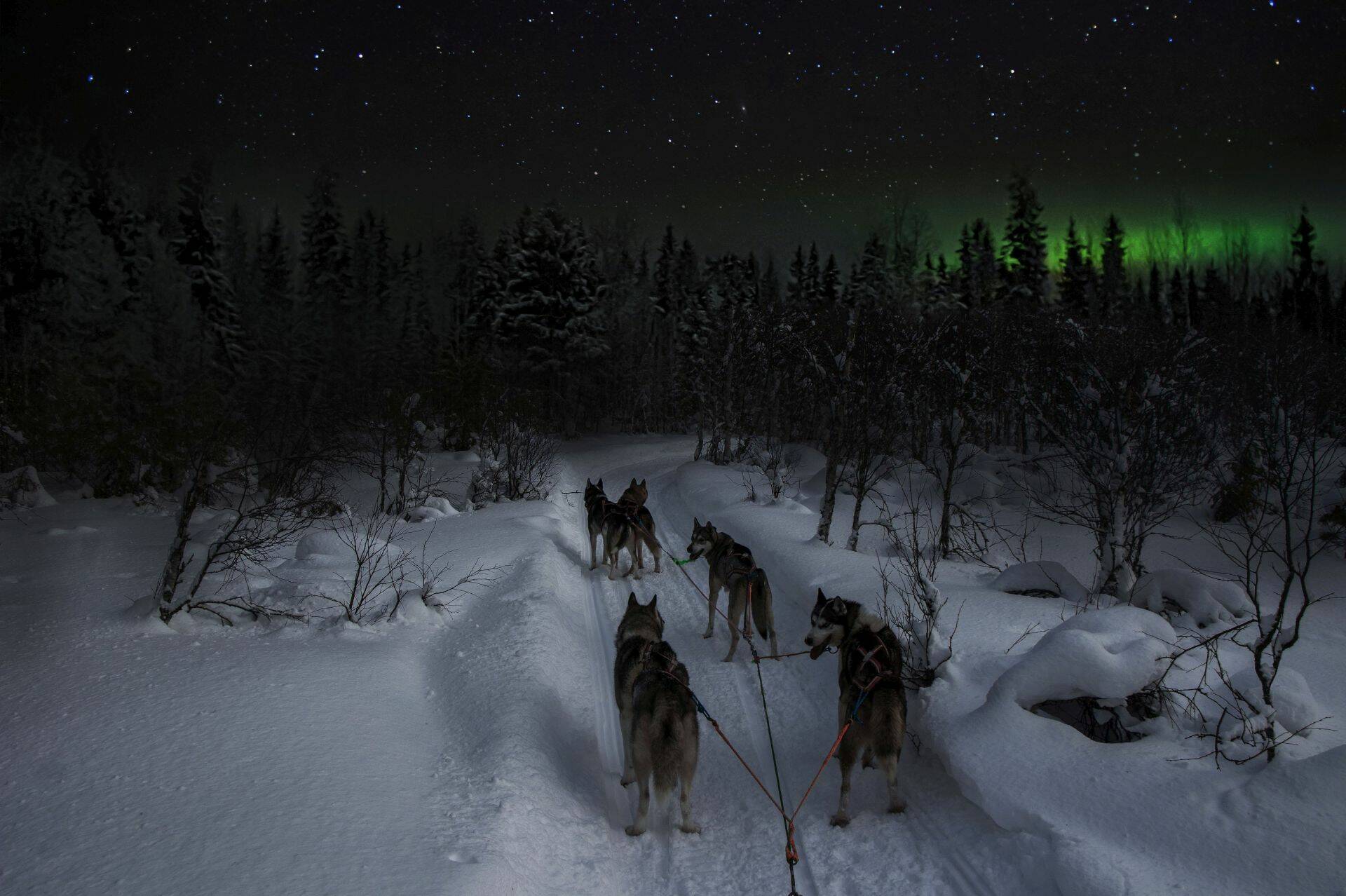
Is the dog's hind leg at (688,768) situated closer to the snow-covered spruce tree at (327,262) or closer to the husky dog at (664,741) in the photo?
the husky dog at (664,741)

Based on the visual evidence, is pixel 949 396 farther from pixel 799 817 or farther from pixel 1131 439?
pixel 799 817

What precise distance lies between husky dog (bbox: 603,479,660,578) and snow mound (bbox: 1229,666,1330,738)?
7.09 metres

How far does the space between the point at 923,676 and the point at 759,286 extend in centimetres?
5102

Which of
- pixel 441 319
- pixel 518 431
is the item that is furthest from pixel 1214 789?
pixel 441 319

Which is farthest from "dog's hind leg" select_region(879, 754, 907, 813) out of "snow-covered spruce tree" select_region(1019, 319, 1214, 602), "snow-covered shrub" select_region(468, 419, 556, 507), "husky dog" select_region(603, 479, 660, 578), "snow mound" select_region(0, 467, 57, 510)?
"snow mound" select_region(0, 467, 57, 510)

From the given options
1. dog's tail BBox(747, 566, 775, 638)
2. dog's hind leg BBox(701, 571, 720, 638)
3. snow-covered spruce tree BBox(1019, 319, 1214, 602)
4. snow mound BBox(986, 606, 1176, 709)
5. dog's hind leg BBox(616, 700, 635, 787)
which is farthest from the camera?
snow-covered spruce tree BBox(1019, 319, 1214, 602)

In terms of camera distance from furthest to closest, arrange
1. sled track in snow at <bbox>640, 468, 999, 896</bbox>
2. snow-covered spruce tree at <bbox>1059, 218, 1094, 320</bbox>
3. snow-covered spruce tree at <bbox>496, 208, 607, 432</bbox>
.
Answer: snow-covered spruce tree at <bbox>1059, 218, 1094, 320</bbox>
snow-covered spruce tree at <bbox>496, 208, 607, 432</bbox>
sled track in snow at <bbox>640, 468, 999, 896</bbox>

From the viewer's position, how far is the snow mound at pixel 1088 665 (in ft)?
14.3

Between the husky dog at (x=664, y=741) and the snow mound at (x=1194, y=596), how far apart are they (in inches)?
298

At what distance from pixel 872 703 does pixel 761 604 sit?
2.65m

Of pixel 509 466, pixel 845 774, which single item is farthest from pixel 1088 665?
pixel 509 466

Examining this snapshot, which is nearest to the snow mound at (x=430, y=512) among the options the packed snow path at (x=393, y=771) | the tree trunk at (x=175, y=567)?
the packed snow path at (x=393, y=771)

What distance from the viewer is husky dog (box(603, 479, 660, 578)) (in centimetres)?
1025

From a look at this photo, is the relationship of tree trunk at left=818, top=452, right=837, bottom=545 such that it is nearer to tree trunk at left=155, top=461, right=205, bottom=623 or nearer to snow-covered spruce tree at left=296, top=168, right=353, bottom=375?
tree trunk at left=155, top=461, right=205, bottom=623
